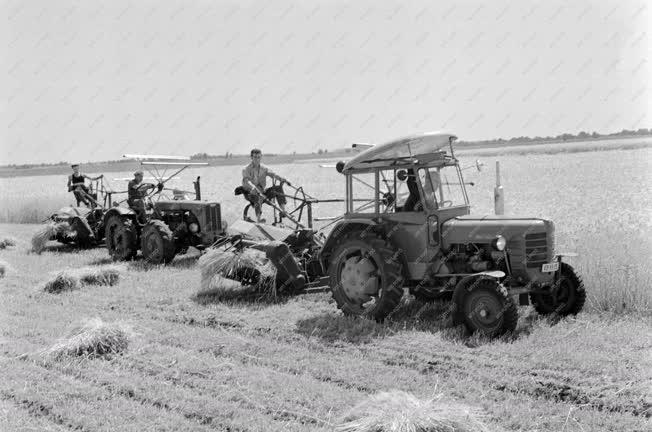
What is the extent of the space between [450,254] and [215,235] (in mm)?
6104

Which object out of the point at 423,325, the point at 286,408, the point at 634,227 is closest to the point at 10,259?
the point at 423,325

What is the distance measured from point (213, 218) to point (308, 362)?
699 centimetres

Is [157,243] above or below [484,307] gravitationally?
above

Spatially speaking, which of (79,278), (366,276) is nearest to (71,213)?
(79,278)

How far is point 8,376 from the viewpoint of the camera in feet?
19.2

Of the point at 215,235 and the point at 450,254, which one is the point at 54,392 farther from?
the point at 215,235

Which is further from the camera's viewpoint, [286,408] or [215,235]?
[215,235]

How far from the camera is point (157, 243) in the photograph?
12.2 m

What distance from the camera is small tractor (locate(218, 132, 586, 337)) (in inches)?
279

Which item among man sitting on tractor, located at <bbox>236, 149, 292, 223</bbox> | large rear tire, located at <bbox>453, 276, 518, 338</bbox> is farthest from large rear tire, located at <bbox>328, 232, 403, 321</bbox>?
man sitting on tractor, located at <bbox>236, 149, 292, 223</bbox>

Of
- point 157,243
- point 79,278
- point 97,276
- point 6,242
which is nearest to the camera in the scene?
point 79,278

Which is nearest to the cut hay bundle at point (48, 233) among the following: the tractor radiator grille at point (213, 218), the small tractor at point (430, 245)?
the tractor radiator grille at point (213, 218)

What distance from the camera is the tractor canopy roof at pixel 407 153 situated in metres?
7.36

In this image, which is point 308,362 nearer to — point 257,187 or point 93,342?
point 93,342
